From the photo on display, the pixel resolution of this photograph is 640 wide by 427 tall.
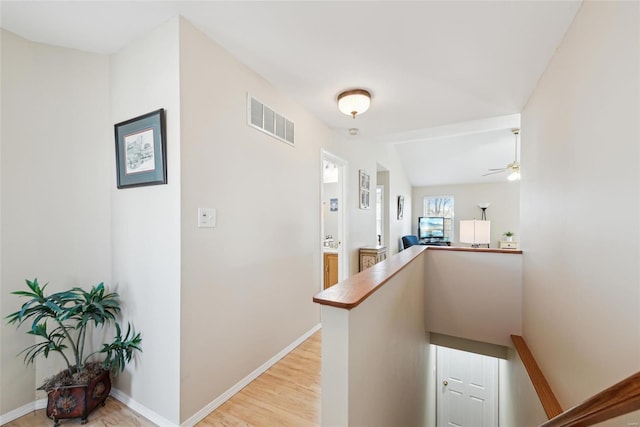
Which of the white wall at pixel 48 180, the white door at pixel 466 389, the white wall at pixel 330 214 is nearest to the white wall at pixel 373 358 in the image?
the white wall at pixel 48 180

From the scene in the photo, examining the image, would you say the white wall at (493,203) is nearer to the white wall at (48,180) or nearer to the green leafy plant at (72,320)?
the green leafy plant at (72,320)

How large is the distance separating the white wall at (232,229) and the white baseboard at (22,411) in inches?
41.2

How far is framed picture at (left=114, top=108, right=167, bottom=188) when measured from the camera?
5.22ft

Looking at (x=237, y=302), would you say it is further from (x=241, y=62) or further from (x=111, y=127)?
(x=241, y=62)

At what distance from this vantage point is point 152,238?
1661mm

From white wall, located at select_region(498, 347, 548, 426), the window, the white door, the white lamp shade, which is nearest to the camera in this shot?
white wall, located at select_region(498, 347, 548, 426)

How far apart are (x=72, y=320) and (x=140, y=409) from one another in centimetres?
80

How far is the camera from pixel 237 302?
1.92m

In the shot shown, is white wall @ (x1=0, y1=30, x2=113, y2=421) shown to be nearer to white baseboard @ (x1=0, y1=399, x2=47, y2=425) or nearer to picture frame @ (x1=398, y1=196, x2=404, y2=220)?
white baseboard @ (x1=0, y1=399, x2=47, y2=425)

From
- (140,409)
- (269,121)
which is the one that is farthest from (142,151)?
(140,409)

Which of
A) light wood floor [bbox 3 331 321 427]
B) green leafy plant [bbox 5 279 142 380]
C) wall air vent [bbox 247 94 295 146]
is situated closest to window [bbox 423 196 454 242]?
wall air vent [bbox 247 94 295 146]

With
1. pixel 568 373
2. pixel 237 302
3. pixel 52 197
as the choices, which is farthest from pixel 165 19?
pixel 568 373

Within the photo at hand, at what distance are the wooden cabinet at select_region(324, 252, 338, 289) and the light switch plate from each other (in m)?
2.43

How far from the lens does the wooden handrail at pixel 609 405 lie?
472mm
